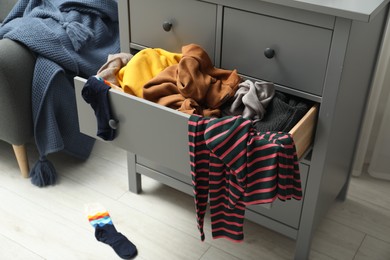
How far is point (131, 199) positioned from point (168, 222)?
0.57 feet

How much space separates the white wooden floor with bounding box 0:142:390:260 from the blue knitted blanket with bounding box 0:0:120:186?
0.33ft

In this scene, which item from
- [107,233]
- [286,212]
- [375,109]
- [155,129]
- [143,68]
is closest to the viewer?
[155,129]

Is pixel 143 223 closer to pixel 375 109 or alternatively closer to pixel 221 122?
pixel 221 122

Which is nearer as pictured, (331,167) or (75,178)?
(331,167)

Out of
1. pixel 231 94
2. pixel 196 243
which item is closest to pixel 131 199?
pixel 196 243

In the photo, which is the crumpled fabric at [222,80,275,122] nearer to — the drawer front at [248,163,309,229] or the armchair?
the drawer front at [248,163,309,229]

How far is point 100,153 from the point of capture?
1.93 m

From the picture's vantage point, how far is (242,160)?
1012 millimetres

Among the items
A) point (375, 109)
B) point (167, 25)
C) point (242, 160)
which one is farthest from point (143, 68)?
point (375, 109)

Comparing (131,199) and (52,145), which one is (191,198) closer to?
(131,199)

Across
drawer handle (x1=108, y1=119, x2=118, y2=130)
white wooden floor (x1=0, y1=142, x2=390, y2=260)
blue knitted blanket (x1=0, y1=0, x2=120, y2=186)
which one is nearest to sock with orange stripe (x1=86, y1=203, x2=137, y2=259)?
white wooden floor (x1=0, y1=142, x2=390, y2=260)

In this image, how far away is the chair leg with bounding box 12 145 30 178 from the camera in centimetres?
173

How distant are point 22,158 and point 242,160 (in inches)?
40.3

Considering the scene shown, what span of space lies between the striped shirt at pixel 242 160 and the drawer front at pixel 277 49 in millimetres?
218
